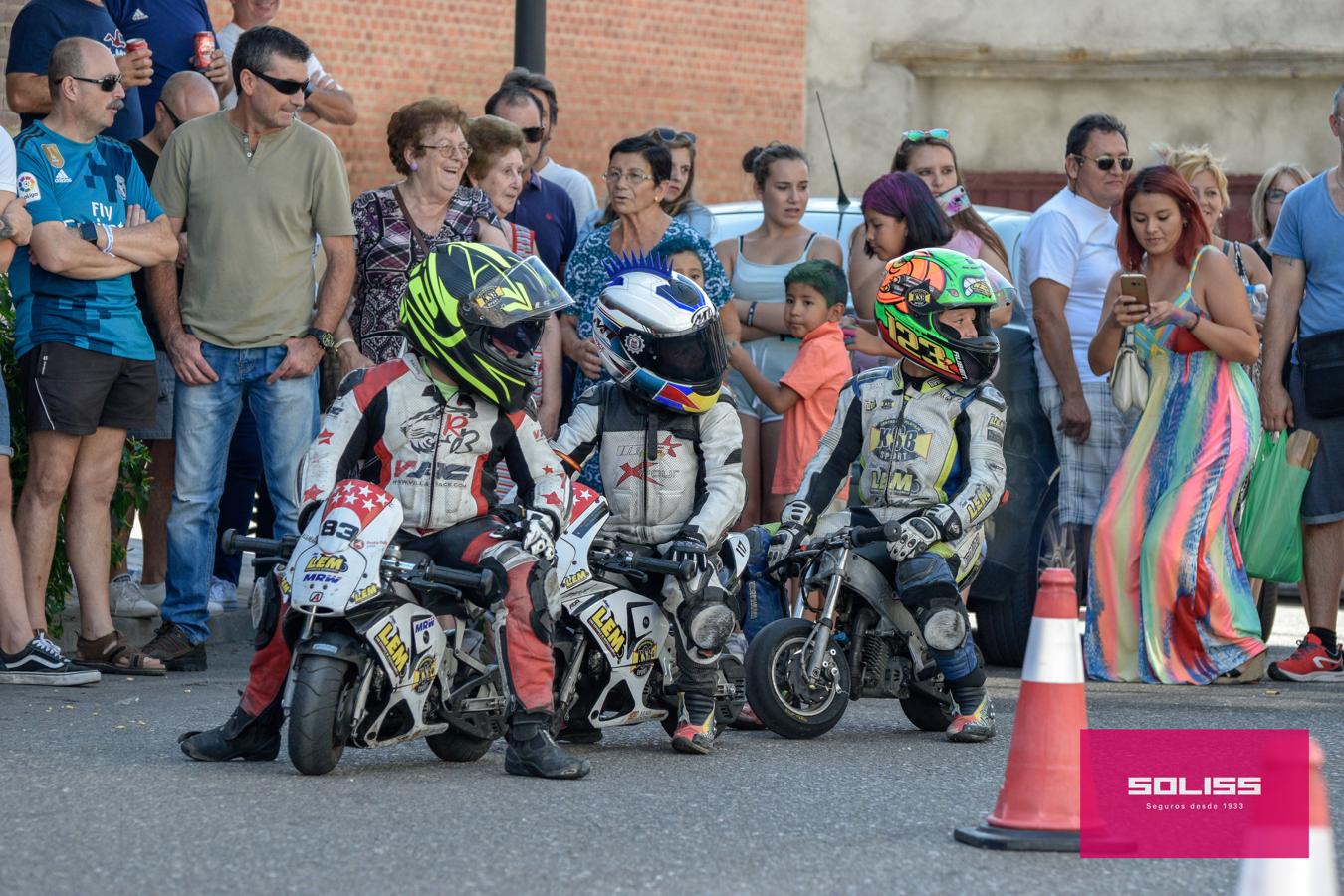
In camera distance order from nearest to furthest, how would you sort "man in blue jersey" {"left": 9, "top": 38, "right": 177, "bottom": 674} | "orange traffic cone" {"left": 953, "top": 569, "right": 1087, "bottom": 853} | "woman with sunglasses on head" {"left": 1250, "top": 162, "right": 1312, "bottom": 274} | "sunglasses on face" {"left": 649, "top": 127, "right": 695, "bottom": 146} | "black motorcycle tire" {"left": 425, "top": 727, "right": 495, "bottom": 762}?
"orange traffic cone" {"left": 953, "top": 569, "right": 1087, "bottom": 853}, "black motorcycle tire" {"left": 425, "top": 727, "right": 495, "bottom": 762}, "man in blue jersey" {"left": 9, "top": 38, "right": 177, "bottom": 674}, "sunglasses on face" {"left": 649, "top": 127, "right": 695, "bottom": 146}, "woman with sunglasses on head" {"left": 1250, "top": 162, "right": 1312, "bottom": 274}

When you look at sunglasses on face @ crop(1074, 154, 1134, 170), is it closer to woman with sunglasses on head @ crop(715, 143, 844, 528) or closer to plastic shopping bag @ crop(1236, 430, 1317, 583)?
woman with sunglasses on head @ crop(715, 143, 844, 528)

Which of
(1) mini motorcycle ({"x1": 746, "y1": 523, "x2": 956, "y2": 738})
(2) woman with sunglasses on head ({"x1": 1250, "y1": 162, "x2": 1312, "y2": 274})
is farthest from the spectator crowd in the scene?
(1) mini motorcycle ({"x1": 746, "y1": 523, "x2": 956, "y2": 738})

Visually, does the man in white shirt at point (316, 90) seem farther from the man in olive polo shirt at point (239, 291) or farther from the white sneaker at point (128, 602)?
the white sneaker at point (128, 602)

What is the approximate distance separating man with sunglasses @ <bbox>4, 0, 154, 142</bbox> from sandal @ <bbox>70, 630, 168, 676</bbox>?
2.23 metres

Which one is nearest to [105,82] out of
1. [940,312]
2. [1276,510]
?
[940,312]

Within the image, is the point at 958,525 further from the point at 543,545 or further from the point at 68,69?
the point at 68,69

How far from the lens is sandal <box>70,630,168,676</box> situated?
8.58 metres

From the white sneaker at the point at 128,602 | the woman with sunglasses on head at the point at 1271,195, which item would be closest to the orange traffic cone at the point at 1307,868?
the white sneaker at the point at 128,602

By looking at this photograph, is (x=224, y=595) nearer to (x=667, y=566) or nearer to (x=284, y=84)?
(x=284, y=84)

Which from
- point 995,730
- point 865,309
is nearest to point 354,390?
point 995,730

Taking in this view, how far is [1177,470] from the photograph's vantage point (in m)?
9.20

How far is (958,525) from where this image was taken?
7.34 metres

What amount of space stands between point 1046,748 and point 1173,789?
1.02 meters

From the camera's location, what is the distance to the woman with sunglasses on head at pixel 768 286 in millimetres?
9375
